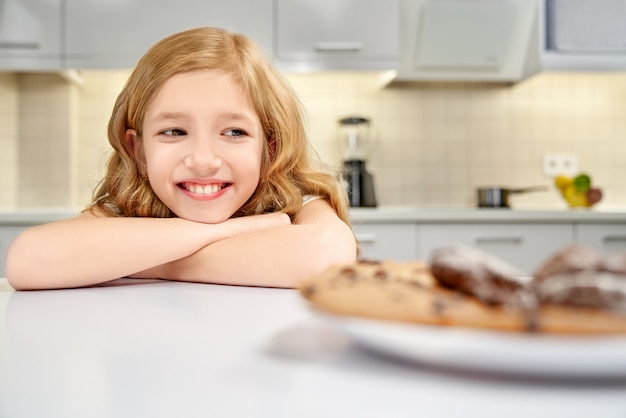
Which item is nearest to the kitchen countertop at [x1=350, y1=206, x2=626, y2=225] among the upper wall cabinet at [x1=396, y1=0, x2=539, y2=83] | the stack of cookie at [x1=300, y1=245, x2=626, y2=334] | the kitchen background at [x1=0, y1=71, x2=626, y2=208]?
the kitchen background at [x1=0, y1=71, x2=626, y2=208]

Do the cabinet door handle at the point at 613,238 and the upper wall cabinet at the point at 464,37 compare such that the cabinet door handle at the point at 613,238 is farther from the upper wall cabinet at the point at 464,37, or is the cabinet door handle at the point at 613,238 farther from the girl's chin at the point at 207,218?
the girl's chin at the point at 207,218

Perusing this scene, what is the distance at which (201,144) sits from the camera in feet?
3.50

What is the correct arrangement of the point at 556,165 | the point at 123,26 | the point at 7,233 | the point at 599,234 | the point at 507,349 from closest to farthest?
the point at 507,349 → the point at 7,233 → the point at 599,234 → the point at 123,26 → the point at 556,165

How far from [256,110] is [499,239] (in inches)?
60.0

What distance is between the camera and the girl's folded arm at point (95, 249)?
879 mm


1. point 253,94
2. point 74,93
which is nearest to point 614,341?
point 253,94

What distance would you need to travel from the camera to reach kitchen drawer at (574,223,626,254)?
244 cm

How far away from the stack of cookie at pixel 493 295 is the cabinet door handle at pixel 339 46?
7.46 ft

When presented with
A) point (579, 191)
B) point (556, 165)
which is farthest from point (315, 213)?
point (556, 165)

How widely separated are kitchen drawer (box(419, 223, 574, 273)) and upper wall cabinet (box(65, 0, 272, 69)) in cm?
98

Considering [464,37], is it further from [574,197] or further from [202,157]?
[202,157]

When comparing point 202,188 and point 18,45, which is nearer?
point 202,188

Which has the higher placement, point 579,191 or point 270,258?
point 579,191

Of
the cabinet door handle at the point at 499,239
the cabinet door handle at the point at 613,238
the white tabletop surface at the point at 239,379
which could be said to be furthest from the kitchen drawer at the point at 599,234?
the white tabletop surface at the point at 239,379
